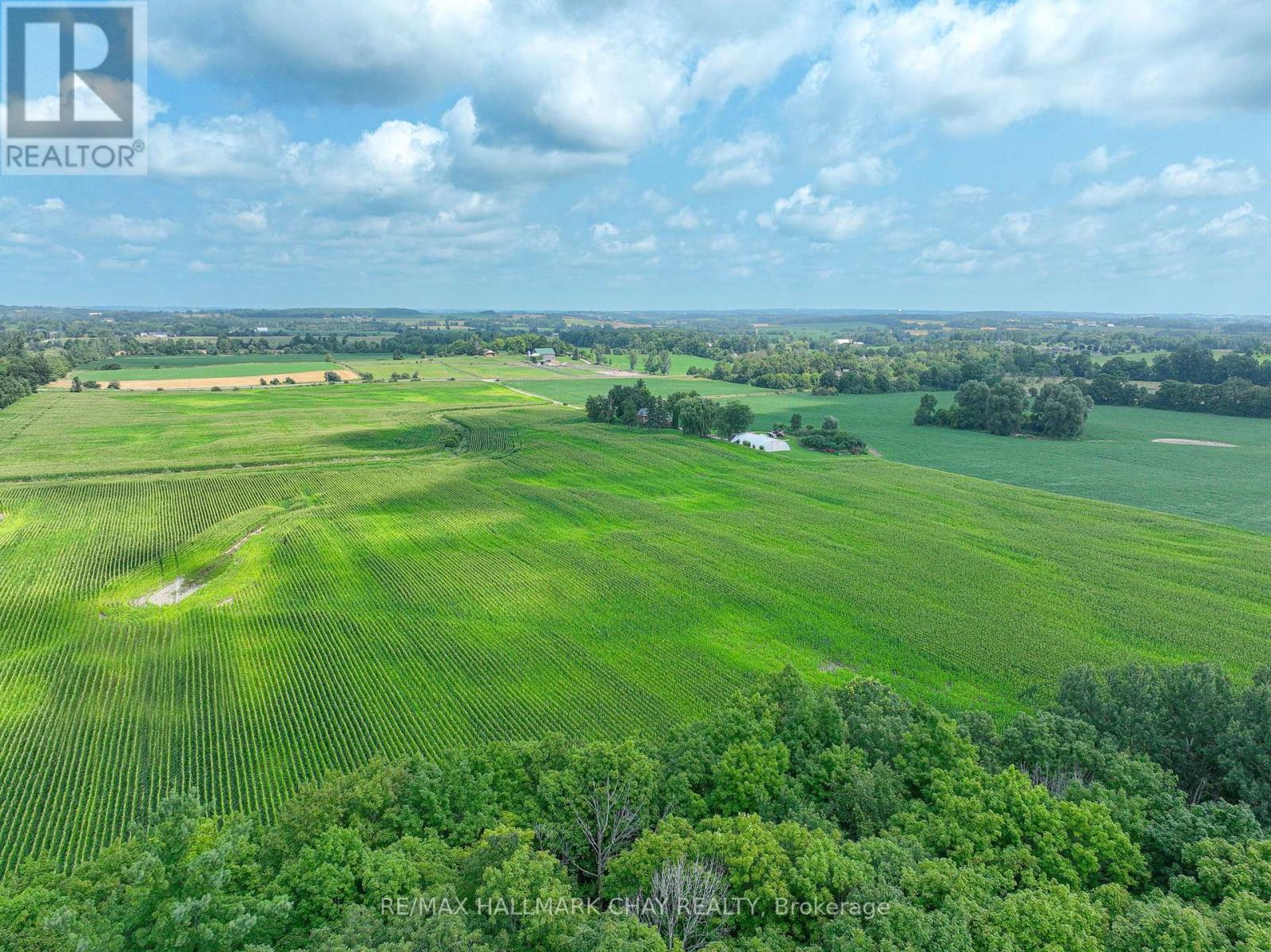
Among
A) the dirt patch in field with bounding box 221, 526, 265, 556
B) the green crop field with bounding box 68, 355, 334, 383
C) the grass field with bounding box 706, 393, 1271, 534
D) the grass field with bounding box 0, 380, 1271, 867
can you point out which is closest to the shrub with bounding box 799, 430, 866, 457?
the grass field with bounding box 706, 393, 1271, 534

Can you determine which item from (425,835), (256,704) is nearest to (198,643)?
(256,704)

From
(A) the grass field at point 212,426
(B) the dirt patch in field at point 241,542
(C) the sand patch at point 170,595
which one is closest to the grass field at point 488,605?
(B) the dirt patch in field at point 241,542

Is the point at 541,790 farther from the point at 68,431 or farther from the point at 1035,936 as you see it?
the point at 68,431

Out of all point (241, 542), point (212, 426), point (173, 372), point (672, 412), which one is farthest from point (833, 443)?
point (173, 372)

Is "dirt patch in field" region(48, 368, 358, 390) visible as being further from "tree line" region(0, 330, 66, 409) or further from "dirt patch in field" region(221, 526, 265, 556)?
"dirt patch in field" region(221, 526, 265, 556)

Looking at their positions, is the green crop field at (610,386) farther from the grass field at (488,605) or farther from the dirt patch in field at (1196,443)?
the dirt patch in field at (1196,443)

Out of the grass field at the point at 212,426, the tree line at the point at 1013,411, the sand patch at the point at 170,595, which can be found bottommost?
the sand patch at the point at 170,595

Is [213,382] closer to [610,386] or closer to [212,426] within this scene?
[212,426]
